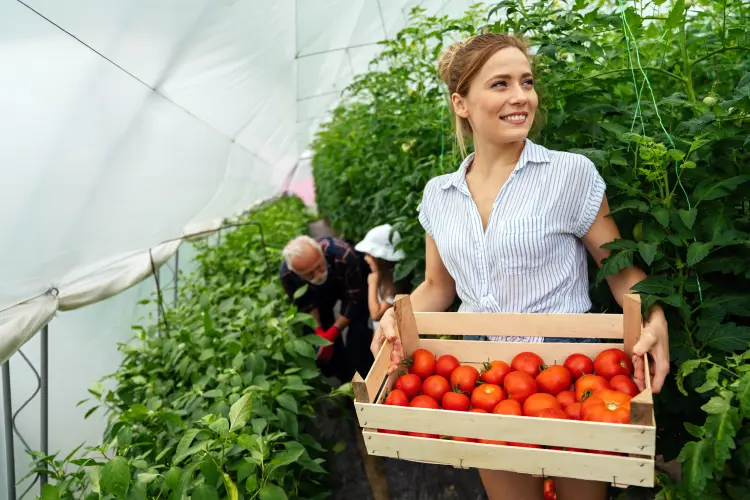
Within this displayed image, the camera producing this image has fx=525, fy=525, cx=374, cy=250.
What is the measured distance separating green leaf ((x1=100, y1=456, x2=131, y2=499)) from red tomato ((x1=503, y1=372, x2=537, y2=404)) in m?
1.10

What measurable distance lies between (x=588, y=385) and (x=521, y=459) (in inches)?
9.3

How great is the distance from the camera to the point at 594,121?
5.97ft

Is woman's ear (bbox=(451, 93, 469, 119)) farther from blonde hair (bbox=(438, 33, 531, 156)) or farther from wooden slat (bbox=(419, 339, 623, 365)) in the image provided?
wooden slat (bbox=(419, 339, 623, 365))

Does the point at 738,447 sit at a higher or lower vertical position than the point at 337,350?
higher

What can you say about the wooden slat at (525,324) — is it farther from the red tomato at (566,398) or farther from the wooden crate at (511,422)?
the red tomato at (566,398)

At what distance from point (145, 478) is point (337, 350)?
2271 millimetres

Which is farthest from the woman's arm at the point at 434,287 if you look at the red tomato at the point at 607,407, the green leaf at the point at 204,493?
the green leaf at the point at 204,493

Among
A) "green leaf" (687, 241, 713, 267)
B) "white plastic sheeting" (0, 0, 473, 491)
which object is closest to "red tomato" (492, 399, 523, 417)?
"green leaf" (687, 241, 713, 267)

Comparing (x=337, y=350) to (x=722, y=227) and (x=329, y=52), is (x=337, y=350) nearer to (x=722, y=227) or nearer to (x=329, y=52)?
(x=722, y=227)

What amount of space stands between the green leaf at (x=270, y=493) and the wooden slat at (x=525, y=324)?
671 mm

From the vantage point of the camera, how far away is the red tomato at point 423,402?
126 centimetres

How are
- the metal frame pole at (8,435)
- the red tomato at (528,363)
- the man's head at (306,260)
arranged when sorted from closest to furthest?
the red tomato at (528,363)
the metal frame pole at (8,435)
the man's head at (306,260)

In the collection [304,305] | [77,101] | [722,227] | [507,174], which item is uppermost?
[77,101]

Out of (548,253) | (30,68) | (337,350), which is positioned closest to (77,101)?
(30,68)
